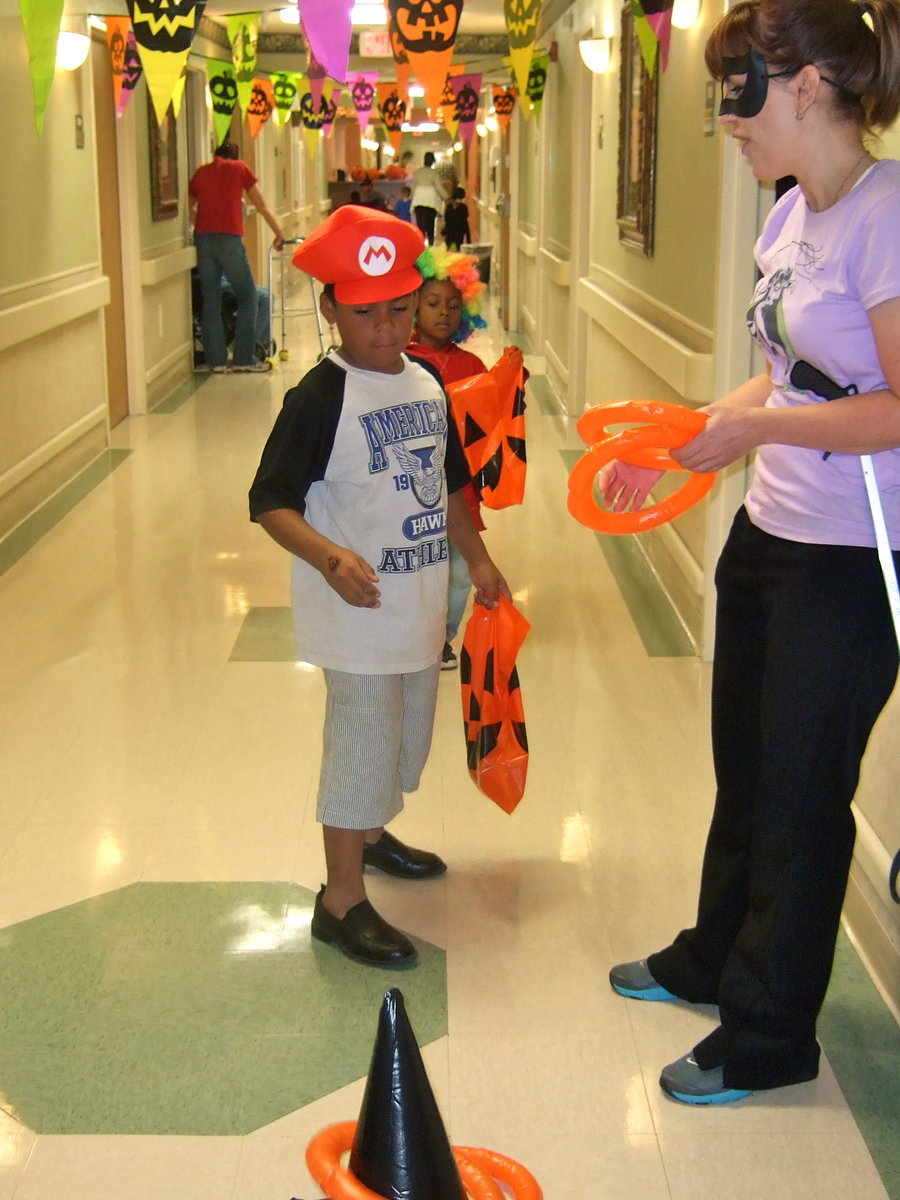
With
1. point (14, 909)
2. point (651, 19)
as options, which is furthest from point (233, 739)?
point (651, 19)

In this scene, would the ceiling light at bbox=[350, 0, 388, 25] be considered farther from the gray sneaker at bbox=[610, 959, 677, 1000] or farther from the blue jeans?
the gray sneaker at bbox=[610, 959, 677, 1000]

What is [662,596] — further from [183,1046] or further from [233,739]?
[183,1046]

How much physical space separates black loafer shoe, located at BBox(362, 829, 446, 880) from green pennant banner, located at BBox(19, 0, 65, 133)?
1923 millimetres

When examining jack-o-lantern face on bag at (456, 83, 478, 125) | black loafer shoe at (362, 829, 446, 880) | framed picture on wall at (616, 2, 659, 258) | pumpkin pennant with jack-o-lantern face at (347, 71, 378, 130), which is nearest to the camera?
black loafer shoe at (362, 829, 446, 880)

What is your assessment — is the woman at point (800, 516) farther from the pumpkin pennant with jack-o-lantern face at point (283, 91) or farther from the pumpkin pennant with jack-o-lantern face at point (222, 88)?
the pumpkin pennant with jack-o-lantern face at point (283, 91)

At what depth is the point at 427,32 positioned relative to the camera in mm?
4543

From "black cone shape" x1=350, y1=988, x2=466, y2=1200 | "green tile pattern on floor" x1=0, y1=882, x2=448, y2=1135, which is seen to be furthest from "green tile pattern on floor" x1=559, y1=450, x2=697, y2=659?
"black cone shape" x1=350, y1=988, x2=466, y2=1200

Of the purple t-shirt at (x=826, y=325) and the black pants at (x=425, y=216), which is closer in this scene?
the purple t-shirt at (x=826, y=325)

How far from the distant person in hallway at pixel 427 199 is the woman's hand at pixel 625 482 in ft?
58.6

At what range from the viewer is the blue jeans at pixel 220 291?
10.4 m

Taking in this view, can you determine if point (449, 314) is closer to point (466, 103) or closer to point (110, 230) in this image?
point (110, 230)

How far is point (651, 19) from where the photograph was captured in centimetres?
421

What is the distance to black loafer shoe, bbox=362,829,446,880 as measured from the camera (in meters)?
2.84

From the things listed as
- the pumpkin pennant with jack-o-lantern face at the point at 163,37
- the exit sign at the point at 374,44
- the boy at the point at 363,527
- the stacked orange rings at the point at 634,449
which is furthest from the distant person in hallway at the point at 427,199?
the stacked orange rings at the point at 634,449
